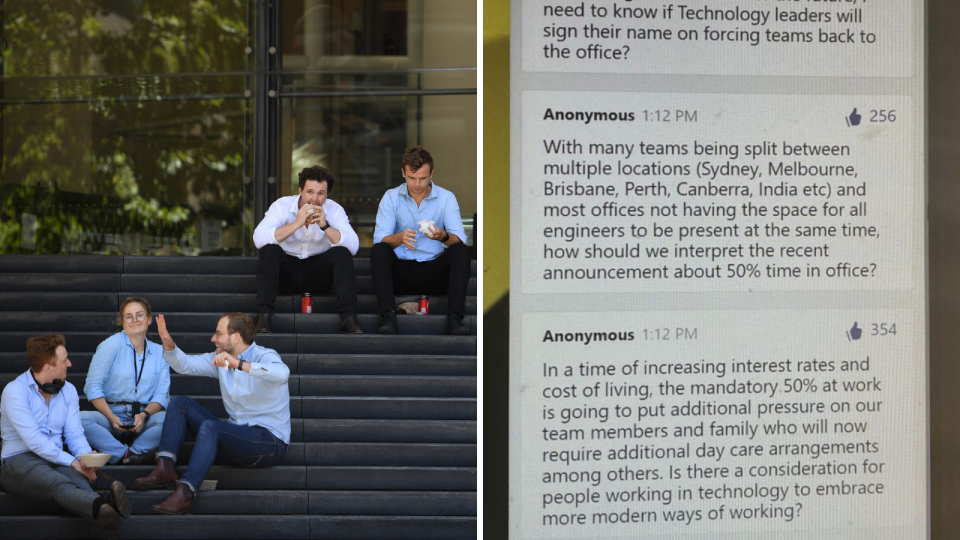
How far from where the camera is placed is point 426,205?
712cm

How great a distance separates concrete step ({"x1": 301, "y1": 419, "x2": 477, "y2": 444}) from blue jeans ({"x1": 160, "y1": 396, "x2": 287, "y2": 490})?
565 mm

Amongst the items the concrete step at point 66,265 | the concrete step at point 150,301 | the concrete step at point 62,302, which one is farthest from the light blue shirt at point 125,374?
the concrete step at point 66,265

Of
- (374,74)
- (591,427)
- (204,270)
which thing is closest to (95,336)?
(204,270)

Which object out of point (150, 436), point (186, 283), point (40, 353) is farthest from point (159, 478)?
point (186, 283)

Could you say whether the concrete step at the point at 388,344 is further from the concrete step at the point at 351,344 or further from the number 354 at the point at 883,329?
the number 354 at the point at 883,329

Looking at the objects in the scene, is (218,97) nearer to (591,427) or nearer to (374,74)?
(374,74)

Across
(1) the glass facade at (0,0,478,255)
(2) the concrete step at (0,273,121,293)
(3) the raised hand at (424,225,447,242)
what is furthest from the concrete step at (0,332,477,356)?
(1) the glass facade at (0,0,478,255)

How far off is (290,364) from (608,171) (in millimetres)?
5512

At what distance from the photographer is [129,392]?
18.6 feet

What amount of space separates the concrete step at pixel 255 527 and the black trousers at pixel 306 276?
1965mm

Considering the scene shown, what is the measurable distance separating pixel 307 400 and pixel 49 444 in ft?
6.03

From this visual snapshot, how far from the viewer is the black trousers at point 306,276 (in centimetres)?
675

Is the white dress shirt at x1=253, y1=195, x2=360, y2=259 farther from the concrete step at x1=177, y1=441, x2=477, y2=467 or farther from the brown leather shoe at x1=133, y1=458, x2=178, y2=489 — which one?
the brown leather shoe at x1=133, y1=458, x2=178, y2=489

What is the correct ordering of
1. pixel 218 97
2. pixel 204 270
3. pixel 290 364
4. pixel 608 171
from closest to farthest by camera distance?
pixel 608 171
pixel 290 364
pixel 204 270
pixel 218 97
